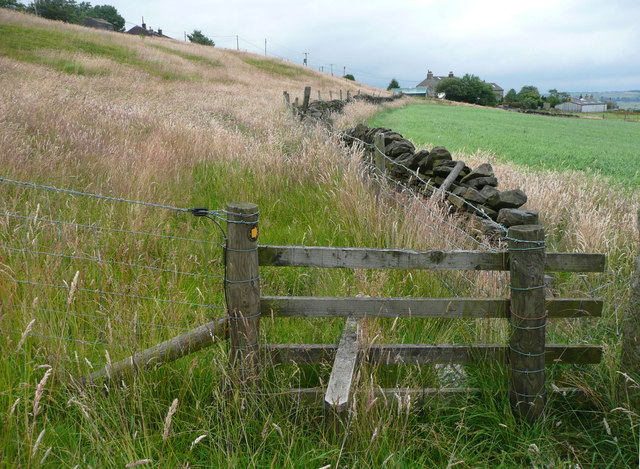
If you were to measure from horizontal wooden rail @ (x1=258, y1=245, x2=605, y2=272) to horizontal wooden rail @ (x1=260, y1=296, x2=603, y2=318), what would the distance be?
200 mm

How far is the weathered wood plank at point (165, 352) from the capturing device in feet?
8.57

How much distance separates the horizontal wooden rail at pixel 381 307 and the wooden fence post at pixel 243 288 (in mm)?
143

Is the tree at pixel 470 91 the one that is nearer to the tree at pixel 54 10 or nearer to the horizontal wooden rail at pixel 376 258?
the tree at pixel 54 10

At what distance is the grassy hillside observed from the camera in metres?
2.42

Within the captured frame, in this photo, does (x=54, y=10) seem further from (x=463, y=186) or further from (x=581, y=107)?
(x=581, y=107)

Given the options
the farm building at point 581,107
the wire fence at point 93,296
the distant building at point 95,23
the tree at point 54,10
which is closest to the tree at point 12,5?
the tree at point 54,10

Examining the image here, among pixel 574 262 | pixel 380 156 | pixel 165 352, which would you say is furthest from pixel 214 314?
pixel 380 156

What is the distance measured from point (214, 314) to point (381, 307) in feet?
4.87

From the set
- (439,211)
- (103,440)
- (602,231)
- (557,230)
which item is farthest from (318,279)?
(557,230)

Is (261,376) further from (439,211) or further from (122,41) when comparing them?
(122,41)

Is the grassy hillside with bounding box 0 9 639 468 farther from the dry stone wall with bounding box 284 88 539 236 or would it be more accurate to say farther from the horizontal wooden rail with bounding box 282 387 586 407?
the dry stone wall with bounding box 284 88 539 236

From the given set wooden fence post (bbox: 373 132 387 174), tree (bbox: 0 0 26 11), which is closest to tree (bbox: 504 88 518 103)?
tree (bbox: 0 0 26 11)

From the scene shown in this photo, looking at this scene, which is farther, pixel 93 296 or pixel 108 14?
pixel 108 14

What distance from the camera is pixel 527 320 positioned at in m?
2.78
